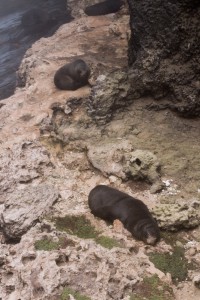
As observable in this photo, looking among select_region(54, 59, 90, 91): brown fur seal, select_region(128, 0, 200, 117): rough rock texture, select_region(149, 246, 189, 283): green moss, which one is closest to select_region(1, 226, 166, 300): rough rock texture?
select_region(149, 246, 189, 283): green moss

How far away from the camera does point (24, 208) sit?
5.86 m

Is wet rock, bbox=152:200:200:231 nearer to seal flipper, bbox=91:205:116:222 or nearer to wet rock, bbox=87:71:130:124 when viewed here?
seal flipper, bbox=91:205:116:222

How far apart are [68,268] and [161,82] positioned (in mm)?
4101

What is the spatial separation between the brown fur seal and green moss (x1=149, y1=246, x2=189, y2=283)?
16.2 ft

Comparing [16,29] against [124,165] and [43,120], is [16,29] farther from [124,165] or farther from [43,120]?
[124,165]

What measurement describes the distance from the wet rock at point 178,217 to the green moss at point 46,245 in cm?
155

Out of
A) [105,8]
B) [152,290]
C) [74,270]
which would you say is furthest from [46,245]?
[105,8]

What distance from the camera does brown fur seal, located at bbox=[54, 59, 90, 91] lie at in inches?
338

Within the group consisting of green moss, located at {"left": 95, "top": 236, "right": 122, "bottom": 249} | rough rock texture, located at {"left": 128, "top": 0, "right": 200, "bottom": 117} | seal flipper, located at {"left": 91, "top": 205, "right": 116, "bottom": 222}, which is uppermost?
rough rock texture, located at {"left": 128, "top": 0, "right": 200, "bottom": 117}

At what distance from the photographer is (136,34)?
7.29 m

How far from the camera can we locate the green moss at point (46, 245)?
487 centimetres

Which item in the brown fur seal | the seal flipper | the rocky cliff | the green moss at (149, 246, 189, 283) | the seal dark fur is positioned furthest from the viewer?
the seal dark fur

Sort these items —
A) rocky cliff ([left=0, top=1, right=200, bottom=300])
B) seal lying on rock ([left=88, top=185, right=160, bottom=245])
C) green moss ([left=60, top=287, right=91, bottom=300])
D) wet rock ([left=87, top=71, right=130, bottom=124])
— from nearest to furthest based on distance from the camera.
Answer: green moss ([left=60, top=287, right=91, bottom=300]), rocky cliff ([left=0, top=1, right=200, bottom=300]), seal lying on rock ([left=88, top=185, right=160, bottom=245]), wet rock ([left=87, top=71, right=130, bottom=124])

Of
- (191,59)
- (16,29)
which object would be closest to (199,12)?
(191,59)
